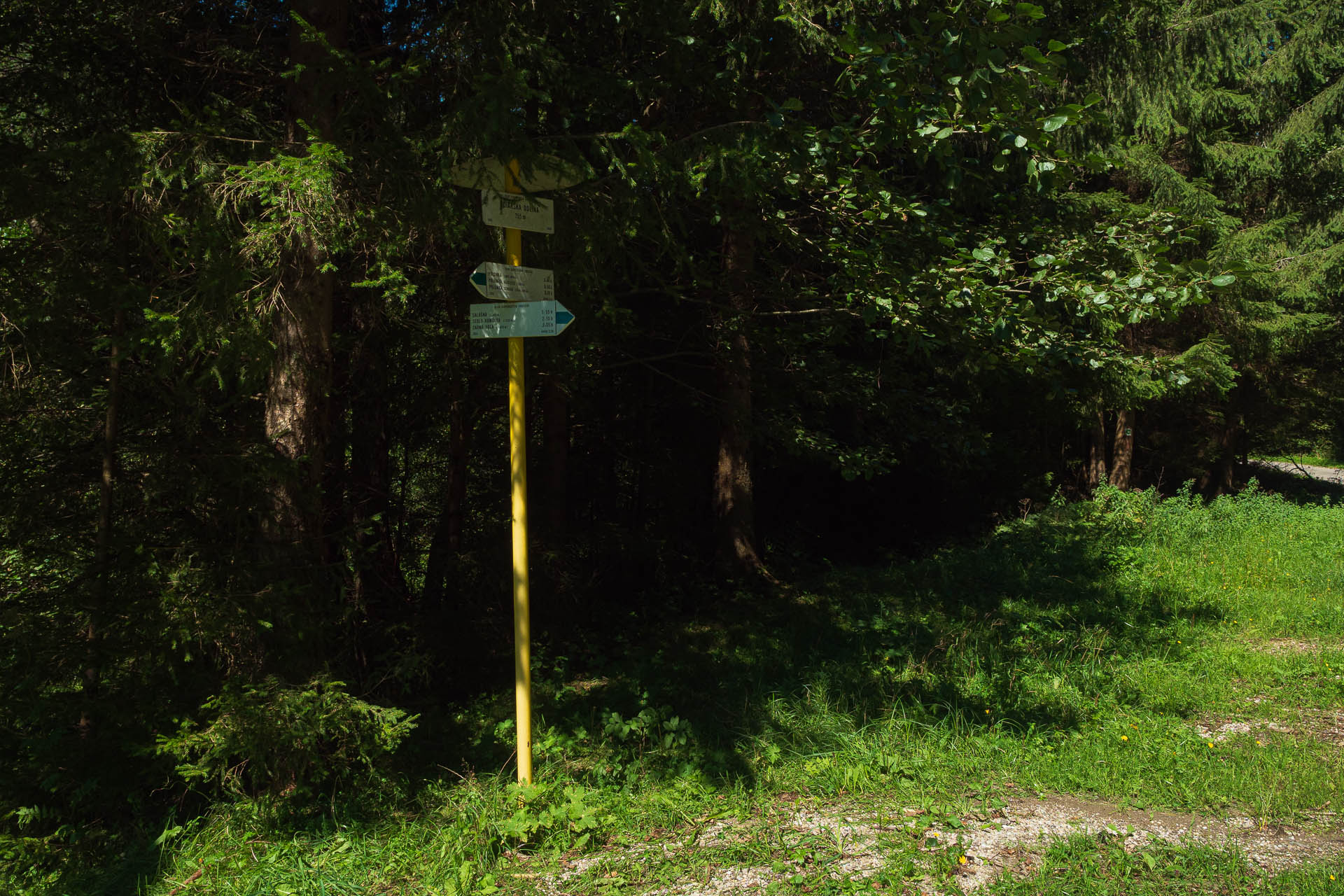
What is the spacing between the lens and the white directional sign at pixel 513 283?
388cm

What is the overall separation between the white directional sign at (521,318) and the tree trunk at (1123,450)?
14709 mm

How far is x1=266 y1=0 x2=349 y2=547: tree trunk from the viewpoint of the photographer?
456 centimetres

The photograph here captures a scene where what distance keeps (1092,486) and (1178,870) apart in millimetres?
14272

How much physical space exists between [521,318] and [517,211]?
0.53m

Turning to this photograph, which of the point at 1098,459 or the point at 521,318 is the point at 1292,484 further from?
the point at 521,318

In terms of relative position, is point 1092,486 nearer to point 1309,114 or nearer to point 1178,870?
point 1309,114

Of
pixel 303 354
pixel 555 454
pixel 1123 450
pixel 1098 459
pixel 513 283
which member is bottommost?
pixel 1098 459

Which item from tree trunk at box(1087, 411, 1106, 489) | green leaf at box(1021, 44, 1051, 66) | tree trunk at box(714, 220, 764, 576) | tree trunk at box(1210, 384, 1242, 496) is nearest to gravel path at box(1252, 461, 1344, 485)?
tree trunk at box(1210, 384, 1242, 496)

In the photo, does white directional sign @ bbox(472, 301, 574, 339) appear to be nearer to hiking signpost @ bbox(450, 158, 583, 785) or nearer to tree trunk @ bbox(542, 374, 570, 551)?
hiking signpost @ bbox(450, 158, 583, 785)

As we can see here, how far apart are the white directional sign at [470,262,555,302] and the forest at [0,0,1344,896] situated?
15cm

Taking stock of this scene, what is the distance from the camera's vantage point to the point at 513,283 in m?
3.98

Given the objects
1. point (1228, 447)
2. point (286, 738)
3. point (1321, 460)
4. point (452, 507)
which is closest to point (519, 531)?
point (286, 738)

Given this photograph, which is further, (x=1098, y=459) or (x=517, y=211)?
(x=1098, y=459)

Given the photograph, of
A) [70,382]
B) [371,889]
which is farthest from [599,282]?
[371,889]
